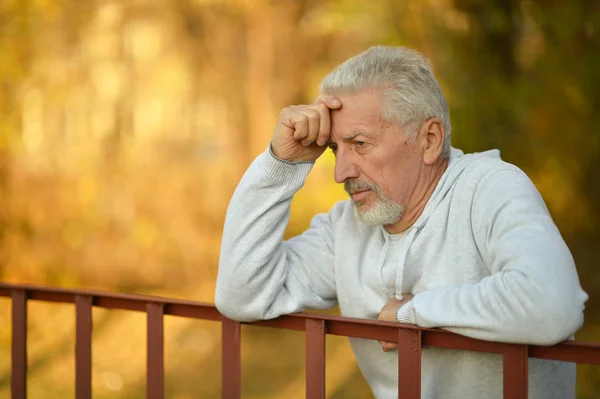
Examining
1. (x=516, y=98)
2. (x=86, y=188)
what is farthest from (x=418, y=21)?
(x=86, y=188)

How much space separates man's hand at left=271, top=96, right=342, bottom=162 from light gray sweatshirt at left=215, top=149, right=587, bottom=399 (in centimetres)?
3

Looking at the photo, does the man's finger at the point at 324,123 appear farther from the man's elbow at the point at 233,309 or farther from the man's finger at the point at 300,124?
the man's elbow at the point at 233,309

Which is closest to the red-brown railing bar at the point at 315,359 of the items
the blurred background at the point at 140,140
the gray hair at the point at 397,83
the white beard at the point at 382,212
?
the white beard at the point at 382,212

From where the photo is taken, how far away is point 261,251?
1.82m

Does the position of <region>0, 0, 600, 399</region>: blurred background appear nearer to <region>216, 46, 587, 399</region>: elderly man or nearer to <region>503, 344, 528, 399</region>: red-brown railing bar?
<region>216, 46, 587, 399</region>: elderly man

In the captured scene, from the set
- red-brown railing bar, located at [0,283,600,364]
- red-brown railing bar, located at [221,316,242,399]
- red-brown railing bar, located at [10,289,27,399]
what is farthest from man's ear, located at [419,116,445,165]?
red-brown railing bar, located at [10,289,27,399]

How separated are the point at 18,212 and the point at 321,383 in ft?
20.3

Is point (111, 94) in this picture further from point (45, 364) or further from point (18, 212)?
point (45, 364)

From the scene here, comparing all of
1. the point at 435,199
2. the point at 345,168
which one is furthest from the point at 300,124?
the point at 435,199

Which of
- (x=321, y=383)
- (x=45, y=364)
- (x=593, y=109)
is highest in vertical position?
(x=593, y=109)

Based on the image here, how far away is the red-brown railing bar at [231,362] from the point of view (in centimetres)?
168

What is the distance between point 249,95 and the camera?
272 inches

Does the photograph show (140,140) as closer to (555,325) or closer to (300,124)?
(300,124)

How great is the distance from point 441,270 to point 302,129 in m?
0.47
